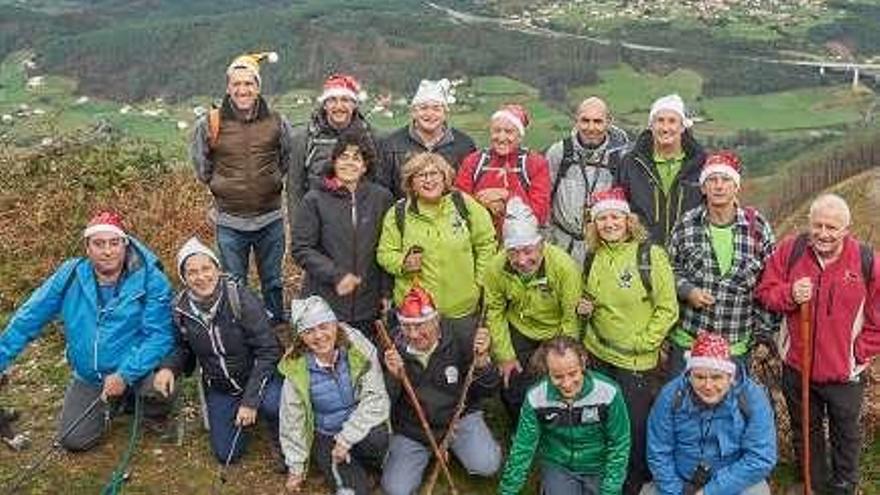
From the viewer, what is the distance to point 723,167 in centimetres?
591

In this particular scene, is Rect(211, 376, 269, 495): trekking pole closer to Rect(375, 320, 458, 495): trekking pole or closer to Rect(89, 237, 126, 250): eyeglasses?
Rect(375, 320, 458, 495): trekking pole

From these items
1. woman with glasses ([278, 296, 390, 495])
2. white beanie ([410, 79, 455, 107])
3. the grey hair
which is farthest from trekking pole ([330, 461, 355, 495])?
the grey hair

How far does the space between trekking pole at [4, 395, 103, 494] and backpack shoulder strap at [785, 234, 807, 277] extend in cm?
484

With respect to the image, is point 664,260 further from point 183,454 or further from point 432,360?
point 183,454

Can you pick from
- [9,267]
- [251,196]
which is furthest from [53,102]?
[251,196]

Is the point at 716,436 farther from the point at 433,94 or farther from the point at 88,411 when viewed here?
the point at 88,411

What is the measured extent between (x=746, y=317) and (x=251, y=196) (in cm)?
378

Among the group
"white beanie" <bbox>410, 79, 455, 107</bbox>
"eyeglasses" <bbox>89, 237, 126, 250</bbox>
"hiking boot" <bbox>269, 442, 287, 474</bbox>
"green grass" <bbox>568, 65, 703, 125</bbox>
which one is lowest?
"green grass" <bbox>568, 65, 703, 125</bbox>

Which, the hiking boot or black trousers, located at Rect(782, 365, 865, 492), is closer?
black trousers, located at Rect(782, 365, 865, 492)

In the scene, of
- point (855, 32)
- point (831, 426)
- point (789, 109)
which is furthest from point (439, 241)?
point (855, 32)

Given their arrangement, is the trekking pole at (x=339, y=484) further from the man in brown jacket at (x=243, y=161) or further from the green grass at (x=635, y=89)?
the green grass at (x=635, y=89)

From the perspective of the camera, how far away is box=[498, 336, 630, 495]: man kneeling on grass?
5.69 metres

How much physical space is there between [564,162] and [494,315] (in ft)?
4.68

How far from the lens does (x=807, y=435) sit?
20.2 feet
